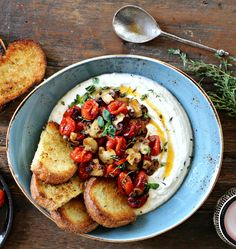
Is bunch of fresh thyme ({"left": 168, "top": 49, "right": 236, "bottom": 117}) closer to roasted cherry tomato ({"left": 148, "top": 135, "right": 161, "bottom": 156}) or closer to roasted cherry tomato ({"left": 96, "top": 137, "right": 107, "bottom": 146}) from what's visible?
roasted cherry tomato ({"left": 148, "top": 135, "right": 161, "bottom": 156})

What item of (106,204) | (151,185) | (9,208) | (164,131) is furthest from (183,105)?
(9,208)

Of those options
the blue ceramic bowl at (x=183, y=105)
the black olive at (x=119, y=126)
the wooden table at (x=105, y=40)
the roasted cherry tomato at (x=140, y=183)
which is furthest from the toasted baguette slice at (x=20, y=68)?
the roasted cherry tomato at (x=140, y=183)

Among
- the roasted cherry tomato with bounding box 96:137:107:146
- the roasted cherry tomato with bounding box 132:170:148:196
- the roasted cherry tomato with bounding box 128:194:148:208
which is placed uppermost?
the roasted cherry tomato with bounding box 96:137:107:146

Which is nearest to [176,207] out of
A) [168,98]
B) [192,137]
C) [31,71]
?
[192,137]

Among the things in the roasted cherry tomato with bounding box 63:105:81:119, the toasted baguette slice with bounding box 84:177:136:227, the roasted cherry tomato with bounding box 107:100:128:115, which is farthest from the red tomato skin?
the toasted baguette slice with bounding box 84:177:136:227

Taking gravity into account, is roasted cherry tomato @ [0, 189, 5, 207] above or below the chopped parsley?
below

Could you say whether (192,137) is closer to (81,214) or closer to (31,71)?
(81,214)

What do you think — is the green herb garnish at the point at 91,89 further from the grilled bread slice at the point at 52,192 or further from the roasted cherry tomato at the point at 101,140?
the grilled bread slice at the point at 52,192
